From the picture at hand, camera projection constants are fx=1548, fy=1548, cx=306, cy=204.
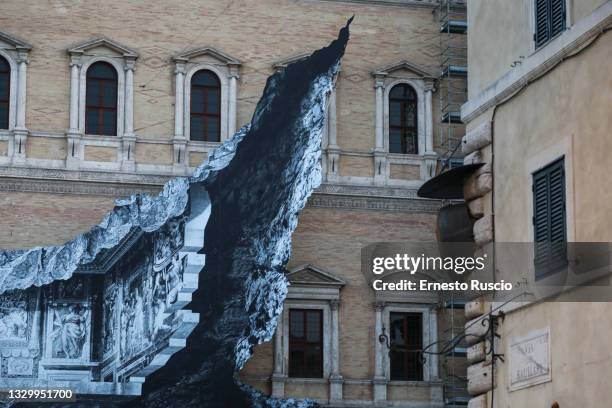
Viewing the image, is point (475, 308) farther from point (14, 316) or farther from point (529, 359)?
point (14, 316)

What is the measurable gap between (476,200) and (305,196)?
45.2 feet

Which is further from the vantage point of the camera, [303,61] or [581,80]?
[303,61]

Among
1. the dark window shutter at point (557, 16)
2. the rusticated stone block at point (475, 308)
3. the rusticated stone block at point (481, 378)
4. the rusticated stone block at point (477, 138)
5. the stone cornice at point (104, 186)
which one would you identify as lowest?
the rusticated stone block at point (481, 378)

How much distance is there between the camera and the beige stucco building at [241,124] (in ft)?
98.9

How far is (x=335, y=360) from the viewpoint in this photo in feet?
101

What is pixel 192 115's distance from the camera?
31266 millimetres

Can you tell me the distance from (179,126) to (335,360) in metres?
5.60

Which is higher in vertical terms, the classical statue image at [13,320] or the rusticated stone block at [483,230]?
the classical statue image at [13,320]

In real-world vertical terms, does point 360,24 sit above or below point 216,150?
above

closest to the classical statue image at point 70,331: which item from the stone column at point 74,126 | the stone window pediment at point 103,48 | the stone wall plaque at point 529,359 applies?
the stone column at point 74,126

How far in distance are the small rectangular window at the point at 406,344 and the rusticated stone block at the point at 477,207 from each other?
14860 millimetres

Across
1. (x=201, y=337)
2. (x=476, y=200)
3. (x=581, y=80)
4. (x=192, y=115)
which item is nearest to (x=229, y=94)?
(x=192, y=115)

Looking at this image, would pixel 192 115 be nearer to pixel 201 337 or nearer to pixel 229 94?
pixel 229 94

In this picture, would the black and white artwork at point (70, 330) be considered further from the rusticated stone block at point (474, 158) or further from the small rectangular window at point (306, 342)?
the rusticated stone block at point (474, 158)
